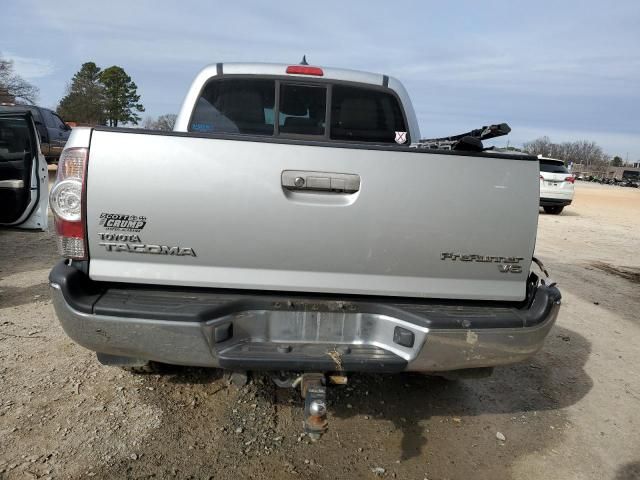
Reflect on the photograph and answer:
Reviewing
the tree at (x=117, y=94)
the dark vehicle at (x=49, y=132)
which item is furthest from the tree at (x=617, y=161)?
the dark vehicle at (x=49, y=132)

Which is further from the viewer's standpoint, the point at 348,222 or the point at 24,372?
the point at 24,372

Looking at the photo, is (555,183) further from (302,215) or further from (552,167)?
(302,215)

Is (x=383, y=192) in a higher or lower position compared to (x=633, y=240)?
higher

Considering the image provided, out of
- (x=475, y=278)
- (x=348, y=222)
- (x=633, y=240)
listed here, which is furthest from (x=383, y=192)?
(x=633, y=240)

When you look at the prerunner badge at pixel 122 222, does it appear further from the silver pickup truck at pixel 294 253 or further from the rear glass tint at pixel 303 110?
the rear glass tint at pixel 303 110

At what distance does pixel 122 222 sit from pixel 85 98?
2056 inches

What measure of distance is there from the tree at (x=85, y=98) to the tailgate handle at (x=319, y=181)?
4871 centimetres

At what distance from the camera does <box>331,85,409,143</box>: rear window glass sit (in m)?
3.83

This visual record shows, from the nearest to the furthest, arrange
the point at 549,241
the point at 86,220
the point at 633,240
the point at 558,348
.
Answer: the point at 86,220
the point at 558,348
the point at 549,241
the point at 633,240

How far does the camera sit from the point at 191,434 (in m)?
2.84

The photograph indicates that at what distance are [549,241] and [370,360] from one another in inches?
386

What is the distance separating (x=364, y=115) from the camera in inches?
154

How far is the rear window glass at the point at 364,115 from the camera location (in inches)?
151

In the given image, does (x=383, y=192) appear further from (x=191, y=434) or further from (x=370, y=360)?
(x=191, y=434)
